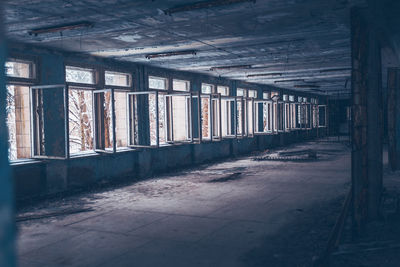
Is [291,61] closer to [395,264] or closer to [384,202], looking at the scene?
[384,202]

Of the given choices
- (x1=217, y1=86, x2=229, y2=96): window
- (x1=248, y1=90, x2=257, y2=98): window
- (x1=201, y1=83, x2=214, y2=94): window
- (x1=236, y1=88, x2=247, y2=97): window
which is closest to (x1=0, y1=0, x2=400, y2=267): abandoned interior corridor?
(x1=201, y1=83, x2=214, y2=94): window

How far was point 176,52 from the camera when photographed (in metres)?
8.36

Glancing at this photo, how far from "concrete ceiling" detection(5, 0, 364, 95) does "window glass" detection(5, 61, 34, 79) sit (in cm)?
51

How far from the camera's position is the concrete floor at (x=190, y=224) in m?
4.13

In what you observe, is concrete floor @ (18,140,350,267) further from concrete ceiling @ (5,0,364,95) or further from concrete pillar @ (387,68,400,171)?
concrete ceiling @ (5,0,364,95)

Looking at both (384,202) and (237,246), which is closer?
(237,246)

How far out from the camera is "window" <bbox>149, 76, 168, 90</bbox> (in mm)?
10580

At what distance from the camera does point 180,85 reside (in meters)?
12.0

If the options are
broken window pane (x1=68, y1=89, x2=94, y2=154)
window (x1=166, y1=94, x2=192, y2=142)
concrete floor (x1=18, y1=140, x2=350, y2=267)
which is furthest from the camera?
window (x1=166, y1=94, x2=192, y2=142)

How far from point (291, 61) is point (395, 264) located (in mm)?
7705

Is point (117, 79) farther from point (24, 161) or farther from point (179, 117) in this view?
point (24, 161)

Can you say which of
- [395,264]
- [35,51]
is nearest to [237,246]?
[395,264]

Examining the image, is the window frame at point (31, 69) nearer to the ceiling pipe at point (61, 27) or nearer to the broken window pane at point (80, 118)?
the ceiling pipe at point (61, 27)

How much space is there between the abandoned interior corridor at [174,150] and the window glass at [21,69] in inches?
1.3
